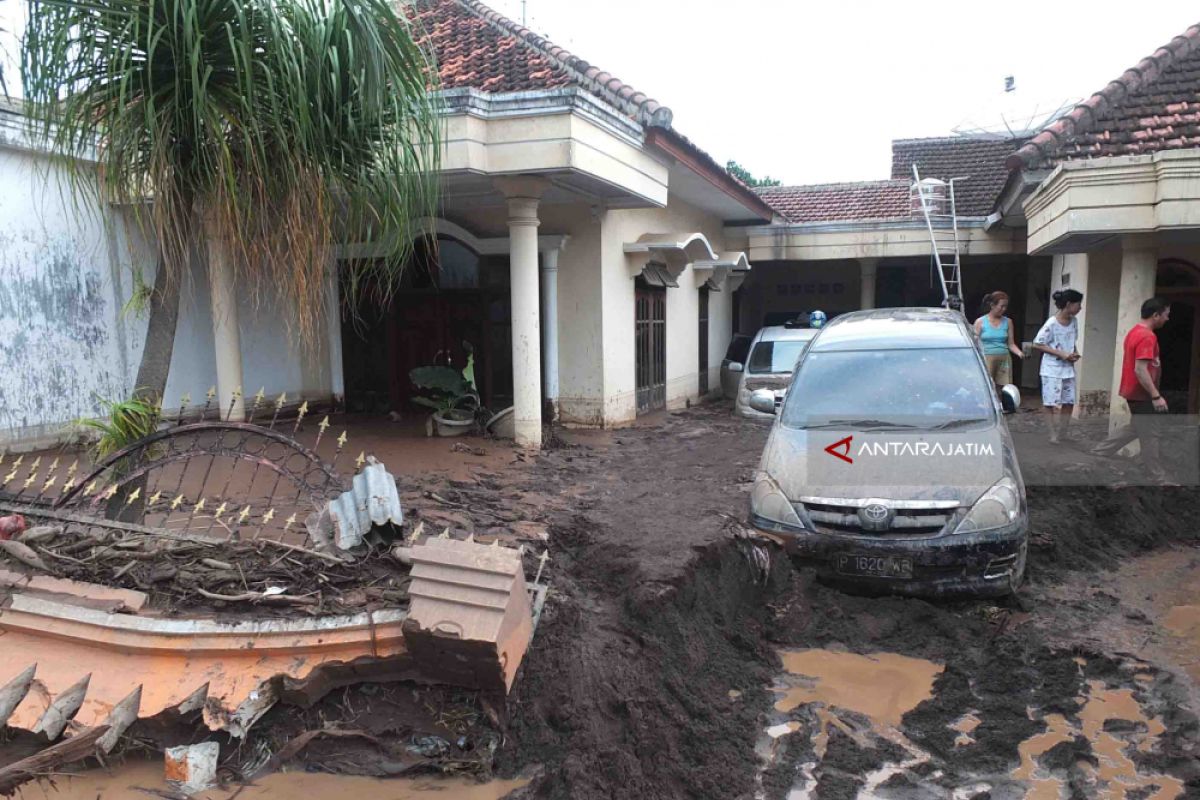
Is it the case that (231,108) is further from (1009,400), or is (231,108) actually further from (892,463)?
(1009,400)

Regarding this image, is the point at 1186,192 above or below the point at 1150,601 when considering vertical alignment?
above

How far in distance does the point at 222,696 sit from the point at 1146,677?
4479 mm

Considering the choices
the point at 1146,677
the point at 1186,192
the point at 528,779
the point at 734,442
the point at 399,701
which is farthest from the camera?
the point at 734,442

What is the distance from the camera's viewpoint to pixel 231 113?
3.92m

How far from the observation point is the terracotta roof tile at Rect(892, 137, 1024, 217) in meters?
16.5

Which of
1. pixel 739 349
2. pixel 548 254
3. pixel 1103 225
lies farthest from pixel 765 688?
pixel 739 349

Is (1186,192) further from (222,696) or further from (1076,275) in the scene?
(222,696)

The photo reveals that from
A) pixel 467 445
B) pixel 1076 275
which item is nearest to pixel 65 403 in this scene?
pixel 467 445

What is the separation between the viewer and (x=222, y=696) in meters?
3.30

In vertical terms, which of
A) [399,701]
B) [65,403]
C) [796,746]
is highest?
[65,403]

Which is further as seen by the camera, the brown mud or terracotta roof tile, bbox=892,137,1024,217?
terracotta roof tile, bbox=892,137,1024,217

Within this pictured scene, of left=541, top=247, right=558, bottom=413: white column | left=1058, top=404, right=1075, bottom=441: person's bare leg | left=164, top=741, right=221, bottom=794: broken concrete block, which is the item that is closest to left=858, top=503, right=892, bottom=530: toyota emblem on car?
left=164, top=741, right=221, bottom=794: broken concrete block

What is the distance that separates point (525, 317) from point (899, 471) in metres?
4.99

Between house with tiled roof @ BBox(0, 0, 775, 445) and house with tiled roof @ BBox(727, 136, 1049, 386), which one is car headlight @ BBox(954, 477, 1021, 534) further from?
house with tiled roof @ BBox(727, 136, 1049, 386)
